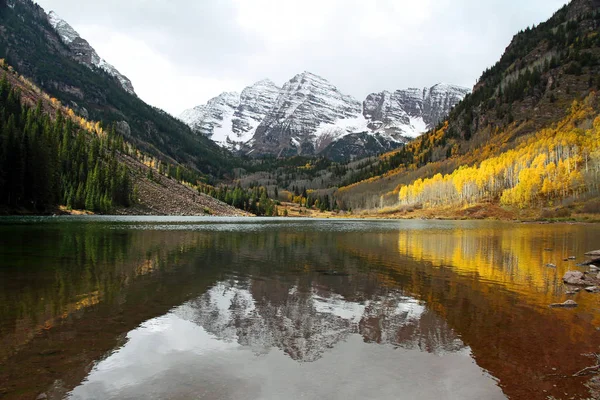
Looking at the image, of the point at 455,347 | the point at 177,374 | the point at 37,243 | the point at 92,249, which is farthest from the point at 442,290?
the point at 37,243

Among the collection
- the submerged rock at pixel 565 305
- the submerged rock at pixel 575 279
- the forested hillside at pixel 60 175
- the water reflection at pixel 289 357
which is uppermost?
the forested hillside at pixel 60 175

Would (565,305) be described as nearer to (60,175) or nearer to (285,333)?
(285,333)

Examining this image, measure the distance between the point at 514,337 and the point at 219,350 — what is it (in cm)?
1033

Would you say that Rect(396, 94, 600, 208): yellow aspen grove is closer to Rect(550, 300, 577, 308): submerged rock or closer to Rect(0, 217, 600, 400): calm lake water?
Rect(0, 217, 600, 400): calm lake water

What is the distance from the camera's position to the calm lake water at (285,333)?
30.9 feet

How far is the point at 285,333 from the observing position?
1370cm

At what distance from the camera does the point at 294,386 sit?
936 cm

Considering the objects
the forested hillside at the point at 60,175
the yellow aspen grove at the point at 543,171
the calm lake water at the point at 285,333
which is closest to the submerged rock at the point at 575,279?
the calm lake water at the point at 285,333

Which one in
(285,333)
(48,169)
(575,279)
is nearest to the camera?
(285,333)

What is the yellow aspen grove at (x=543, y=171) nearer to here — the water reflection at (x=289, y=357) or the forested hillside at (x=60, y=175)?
the forested hillside at (x=60, y=175)

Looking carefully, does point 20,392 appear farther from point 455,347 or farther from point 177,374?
point 455,347

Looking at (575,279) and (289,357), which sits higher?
(575,279)

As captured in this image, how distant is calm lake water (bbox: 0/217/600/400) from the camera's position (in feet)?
30.9

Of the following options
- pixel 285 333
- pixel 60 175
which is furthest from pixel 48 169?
pixel 285 333
